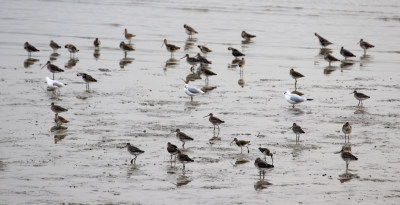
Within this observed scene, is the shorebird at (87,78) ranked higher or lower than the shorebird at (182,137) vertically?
higher

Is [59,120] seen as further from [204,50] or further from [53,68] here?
[204,50]

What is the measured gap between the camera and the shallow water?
49.5 feet

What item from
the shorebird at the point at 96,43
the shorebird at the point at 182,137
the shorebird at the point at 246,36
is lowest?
the shorebird at the point at 182,137

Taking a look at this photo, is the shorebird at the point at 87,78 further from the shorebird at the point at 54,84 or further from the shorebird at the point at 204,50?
the shorebird at the point at 204,50

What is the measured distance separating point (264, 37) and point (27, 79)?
57.7ft

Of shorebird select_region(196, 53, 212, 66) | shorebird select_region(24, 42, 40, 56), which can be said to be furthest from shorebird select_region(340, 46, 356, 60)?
shorebird select_region(24, 42, 40, 56)

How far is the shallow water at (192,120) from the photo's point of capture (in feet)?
49.5

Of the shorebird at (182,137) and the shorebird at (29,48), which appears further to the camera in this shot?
the shorebird at (29,48)

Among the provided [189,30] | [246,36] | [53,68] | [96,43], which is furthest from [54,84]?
[246,36]

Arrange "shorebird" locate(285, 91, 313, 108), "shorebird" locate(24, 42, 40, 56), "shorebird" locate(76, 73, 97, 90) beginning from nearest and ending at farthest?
"shorebird" locate(285, 91, 313, 108)
"shorebird" locate(76, 73, 97, 90)
"shorebird" locate(24, 42, 40, 56)

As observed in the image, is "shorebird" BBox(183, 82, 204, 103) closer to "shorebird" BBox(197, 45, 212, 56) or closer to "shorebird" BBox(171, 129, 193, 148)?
"shorebird" BBox(171, 129, 193, 148)

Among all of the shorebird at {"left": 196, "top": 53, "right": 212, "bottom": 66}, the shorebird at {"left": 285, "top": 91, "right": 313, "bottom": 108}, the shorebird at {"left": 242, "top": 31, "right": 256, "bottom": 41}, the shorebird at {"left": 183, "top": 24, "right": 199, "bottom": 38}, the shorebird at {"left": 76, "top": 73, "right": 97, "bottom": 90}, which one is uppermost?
the shorebird at {"left": 183, "top": 24, "right": 199, "bottom": 38}

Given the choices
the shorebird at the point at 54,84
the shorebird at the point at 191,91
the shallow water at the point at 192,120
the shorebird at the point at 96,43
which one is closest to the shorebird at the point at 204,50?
the shallow water at the point at 192,120

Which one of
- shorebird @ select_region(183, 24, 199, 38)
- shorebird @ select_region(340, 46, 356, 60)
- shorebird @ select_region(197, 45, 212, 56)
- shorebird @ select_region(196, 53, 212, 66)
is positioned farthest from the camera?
shorebird @ select_region(183, 24, 199, 38)
